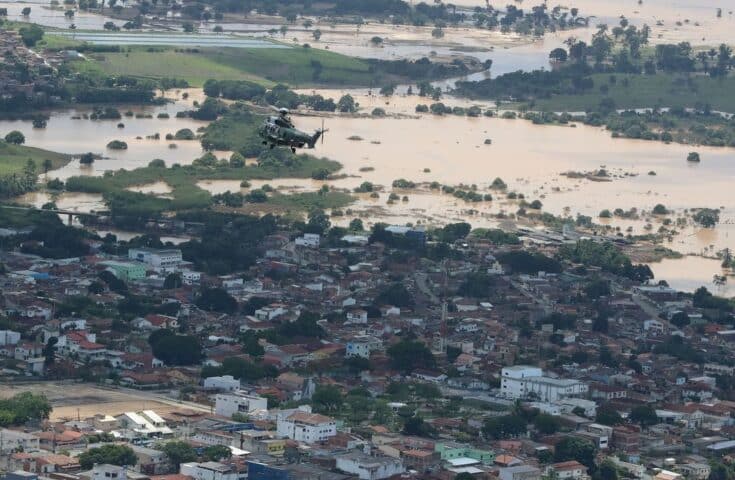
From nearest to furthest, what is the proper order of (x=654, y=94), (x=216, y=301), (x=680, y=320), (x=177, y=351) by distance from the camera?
(x=177, y=351) < (x=216, y=301) < (x=680, y=320) < (x=654, y=94)

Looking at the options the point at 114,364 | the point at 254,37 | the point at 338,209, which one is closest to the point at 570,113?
the point at 254,37

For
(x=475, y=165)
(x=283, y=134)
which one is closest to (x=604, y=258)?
(x=475, y=165)

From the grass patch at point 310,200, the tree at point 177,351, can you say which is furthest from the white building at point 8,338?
the grass patch at point 310,200

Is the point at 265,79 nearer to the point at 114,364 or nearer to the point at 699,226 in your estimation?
the point at 699,226

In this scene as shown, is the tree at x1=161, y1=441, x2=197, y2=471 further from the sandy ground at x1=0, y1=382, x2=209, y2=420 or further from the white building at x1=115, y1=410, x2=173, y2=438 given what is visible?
the sandy ground at x1=0, y1=382, x2=209, y2=420

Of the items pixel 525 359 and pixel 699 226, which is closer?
pixel 525 359

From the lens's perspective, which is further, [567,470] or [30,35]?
[30,35]

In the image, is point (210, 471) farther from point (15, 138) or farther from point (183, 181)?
point (15, 138)
